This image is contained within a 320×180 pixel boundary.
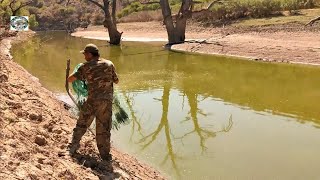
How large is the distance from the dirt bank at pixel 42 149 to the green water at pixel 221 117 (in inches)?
53.7

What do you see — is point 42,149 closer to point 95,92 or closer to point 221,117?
point 95,92

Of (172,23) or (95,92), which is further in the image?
(172,23)

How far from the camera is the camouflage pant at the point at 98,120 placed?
6828 mm

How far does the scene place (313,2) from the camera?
35344 mm

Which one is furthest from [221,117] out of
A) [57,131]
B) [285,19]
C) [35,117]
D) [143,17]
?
[143,17]

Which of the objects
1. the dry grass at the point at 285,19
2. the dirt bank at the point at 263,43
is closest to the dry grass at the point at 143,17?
the dirt bank at the point at 263,43

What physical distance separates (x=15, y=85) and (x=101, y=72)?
12.1ft

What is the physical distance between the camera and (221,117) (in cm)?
1226

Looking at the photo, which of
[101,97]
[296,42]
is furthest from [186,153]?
[296,42]

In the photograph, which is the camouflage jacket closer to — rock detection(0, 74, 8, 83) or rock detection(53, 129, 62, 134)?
rock detection(53, 129, 62, 134)

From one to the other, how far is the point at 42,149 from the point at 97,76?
4.31 feet

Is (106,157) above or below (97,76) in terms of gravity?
below

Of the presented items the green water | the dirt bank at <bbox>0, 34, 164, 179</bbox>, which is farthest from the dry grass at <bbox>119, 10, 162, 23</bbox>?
the dirt bank at <bbox>0, 34, 164, 179</bbox>

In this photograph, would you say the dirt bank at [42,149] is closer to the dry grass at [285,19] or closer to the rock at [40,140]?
the rock at [40,140]
